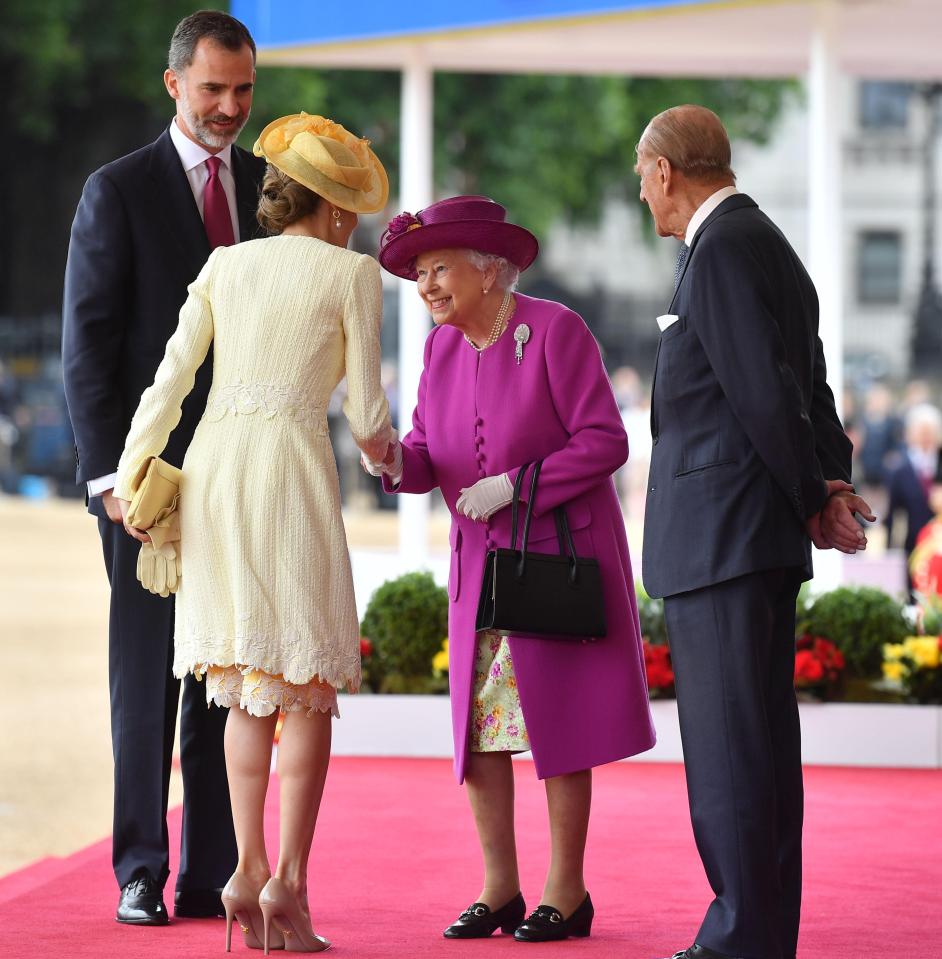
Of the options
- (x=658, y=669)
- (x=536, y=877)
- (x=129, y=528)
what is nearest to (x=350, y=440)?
(x=658, y=669)

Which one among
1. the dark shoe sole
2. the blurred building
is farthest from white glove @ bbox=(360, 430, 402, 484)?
the blurred building

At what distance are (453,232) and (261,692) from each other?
1.18 metres

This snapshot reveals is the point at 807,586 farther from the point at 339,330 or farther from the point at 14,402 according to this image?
the point at 14,402

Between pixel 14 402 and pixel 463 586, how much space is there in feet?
73.3

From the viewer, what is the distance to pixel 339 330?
4188 mm

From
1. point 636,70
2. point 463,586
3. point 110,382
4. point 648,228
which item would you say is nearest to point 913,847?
point 463,586

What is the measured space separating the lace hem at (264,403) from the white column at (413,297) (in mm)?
5639

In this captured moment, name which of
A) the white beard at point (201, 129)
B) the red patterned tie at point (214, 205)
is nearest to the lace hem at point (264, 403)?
the red patterned tie at point (214, 205)

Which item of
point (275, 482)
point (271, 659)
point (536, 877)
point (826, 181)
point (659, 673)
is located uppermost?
point (826, 181)

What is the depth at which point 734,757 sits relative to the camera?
12.6 feet

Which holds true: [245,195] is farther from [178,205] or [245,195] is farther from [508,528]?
[508,528]

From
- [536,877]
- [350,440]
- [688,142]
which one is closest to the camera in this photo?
[688,142]

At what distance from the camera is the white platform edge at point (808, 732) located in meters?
7.50

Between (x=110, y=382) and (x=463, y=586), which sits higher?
(x=110, y=382)
